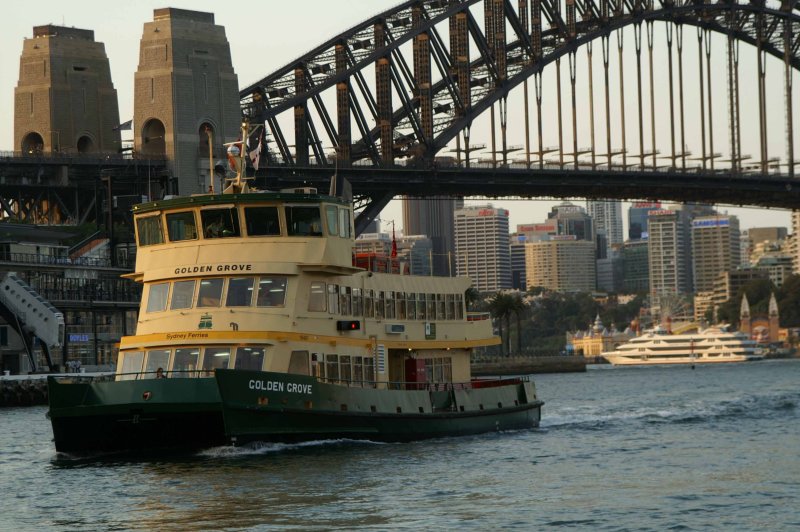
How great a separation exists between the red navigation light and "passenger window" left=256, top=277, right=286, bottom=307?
2.04 meters

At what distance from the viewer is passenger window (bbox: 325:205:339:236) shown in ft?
119

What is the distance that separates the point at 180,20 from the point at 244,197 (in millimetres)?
62876

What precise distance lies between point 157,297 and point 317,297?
136 inches

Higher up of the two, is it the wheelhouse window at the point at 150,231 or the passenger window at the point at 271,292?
the wheelhouse window at the point at 150,231

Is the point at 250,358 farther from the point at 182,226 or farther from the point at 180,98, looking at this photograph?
the point at 180,98

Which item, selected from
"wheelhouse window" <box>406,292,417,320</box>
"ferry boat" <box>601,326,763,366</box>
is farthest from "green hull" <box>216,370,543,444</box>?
"ferry boat" <box>601,326,763,366</box>

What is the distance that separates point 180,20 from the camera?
96.4 m

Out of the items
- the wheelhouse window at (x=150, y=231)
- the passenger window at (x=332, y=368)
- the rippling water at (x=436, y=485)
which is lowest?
the rippling water at (x=436, y=485)

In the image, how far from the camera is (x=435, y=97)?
11000 centimetres

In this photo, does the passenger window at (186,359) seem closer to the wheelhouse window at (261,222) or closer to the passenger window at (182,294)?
the passenger window at (182,294)

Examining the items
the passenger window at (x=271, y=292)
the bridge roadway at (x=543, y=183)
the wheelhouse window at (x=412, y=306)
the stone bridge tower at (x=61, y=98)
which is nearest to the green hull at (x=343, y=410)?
the passenger window at (x=271, y=292)

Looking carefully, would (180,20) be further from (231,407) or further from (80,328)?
(231,407)

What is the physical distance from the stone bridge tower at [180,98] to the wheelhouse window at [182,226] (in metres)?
58.1

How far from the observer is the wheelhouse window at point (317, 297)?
3606 centimetres
